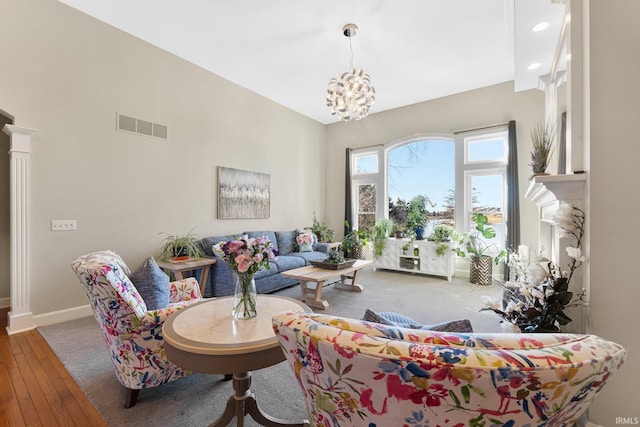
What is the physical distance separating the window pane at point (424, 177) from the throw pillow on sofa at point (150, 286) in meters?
5.25

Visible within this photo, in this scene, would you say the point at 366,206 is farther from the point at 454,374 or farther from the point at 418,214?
the point at 454,374

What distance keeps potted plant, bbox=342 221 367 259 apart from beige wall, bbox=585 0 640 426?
15.5 feet

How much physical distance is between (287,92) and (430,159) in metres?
3.33

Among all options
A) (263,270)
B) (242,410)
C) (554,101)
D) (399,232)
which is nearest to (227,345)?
(242,410)

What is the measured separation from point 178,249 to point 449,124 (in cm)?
552

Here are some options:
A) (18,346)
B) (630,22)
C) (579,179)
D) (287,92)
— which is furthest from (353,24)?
(18,346)

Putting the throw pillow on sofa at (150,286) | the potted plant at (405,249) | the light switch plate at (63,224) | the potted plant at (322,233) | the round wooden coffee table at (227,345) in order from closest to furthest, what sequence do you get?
the round wooden coffee table at (227,345)
the throw pillow on sofa at (150,286)
the light switch plate at (63,224)
the potted plant at (405,249)
the potted plant at (322,233)

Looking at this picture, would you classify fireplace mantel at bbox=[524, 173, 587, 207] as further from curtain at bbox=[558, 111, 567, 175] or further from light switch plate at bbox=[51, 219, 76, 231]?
light switch plate at bbox=[51, 219, 76, 231]

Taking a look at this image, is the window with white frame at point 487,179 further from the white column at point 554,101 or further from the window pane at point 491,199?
the white column at point 554,101

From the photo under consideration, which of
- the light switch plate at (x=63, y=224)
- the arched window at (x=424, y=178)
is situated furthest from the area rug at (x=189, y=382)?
the arched window at (x=424, y=178)

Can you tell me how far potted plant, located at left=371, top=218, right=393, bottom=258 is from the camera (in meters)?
5.90

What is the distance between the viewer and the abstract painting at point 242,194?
4.85 metres

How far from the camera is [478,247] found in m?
5.09

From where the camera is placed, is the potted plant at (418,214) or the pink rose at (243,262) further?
the potted plant at (418,214)
